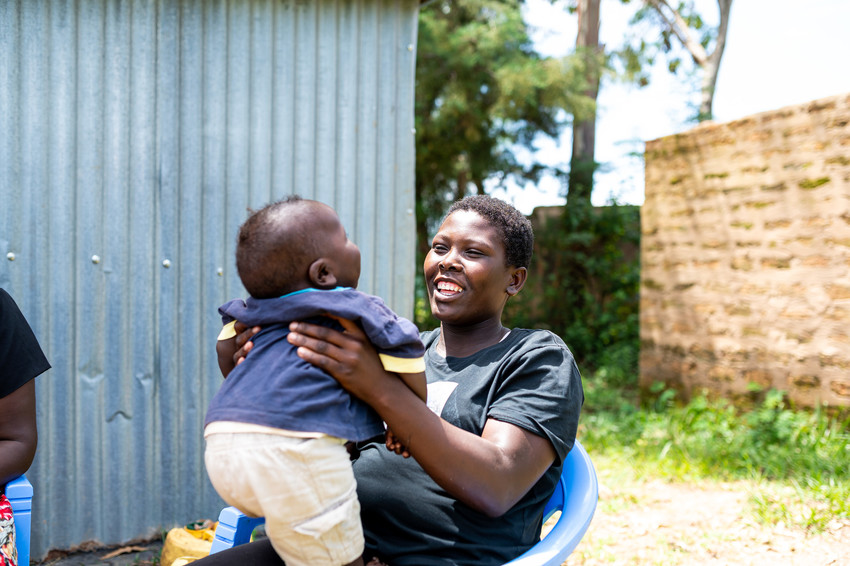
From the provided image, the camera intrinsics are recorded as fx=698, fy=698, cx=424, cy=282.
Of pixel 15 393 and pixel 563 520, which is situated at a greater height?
pixel 15 393

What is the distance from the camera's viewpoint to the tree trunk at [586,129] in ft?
30.5

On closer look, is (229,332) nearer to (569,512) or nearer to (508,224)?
(508,224)

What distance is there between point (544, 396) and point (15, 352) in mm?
1664

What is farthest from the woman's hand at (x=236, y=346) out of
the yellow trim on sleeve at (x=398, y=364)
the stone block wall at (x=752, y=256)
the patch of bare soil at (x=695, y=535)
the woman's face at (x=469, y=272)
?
the stone block wall at (x=752, y=256)

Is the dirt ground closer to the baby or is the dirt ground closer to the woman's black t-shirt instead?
the woman's black t-shirt

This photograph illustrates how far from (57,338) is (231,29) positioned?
170cm

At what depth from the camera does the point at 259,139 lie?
3.55 meters

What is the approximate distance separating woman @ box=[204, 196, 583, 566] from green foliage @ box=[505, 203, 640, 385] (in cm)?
723

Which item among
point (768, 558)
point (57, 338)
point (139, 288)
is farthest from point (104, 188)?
point (768, 558)

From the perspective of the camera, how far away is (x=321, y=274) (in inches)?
60.6

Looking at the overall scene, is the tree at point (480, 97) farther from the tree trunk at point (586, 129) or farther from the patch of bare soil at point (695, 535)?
the patch of bare soil at point (695, 535)

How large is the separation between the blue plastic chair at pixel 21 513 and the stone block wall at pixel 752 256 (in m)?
4.90

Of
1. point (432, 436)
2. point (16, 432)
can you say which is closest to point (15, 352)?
point (16, 432)

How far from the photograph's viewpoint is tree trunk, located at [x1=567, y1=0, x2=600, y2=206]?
929 centimetres
